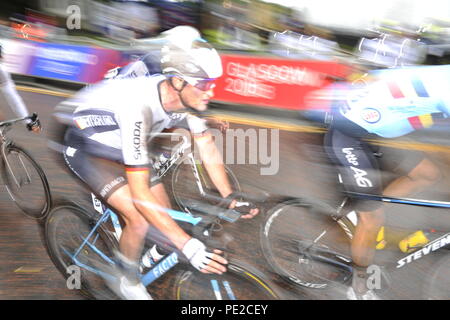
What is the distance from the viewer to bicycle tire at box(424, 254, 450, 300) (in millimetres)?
1987

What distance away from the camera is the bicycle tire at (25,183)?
2.63m

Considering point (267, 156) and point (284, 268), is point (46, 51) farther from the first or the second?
point (267, 156)

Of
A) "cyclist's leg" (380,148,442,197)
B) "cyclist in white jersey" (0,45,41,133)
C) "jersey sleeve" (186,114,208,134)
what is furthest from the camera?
"cyclist in white jersey" (0,45,41,133)

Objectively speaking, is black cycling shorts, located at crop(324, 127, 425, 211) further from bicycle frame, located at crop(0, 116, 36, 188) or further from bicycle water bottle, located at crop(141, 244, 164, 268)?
bicycle frame, located at crop(0, 116, 36, 188)

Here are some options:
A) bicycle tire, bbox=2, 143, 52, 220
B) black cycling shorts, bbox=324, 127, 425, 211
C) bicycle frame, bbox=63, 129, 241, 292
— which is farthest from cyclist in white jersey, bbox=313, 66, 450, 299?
bicycle tire, bbox=2, 143, 52, 220

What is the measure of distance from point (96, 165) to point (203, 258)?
32.6 inches

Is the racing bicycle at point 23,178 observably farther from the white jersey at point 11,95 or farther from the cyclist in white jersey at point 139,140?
the cyclist in white jersey at point 139,140

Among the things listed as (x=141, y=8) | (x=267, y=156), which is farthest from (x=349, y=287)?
(x=267, y=156)

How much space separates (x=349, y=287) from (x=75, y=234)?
147cm

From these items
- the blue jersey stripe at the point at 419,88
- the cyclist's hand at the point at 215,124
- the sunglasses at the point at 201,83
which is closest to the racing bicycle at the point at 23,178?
the cyclist's hand at the point at 215,124

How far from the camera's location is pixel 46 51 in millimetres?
2506

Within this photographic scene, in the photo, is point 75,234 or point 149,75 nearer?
point 149,75

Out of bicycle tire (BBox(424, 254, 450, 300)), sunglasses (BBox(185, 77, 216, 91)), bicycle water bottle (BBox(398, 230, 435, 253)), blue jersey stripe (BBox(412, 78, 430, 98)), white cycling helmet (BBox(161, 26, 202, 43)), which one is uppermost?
blue jersey stripe (BBox(412, 78, 430, 98))

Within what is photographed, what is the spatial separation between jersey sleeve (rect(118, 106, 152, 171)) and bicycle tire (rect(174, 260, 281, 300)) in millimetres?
511
